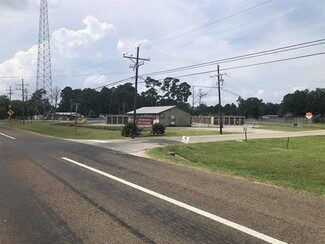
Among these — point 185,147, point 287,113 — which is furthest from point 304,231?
point 287,113

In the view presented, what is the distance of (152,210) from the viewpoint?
7555mm

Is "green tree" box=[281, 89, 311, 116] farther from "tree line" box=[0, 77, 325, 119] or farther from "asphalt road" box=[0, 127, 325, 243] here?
"asphalt road" box=[0, 127, 325, 243]

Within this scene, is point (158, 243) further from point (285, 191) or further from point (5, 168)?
point (5, 168)

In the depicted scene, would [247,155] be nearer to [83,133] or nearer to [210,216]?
[210,216]

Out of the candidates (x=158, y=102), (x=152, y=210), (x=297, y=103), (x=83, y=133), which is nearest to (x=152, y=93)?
(x=158, y=102)

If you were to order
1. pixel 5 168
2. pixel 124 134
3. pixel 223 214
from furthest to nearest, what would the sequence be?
1. pixel 124 134
2. pixel 5 168
3. pixel 223 214

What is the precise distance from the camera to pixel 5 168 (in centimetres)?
1442

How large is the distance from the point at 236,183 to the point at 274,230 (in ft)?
14.7

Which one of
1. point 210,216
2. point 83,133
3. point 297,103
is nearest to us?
→ point 210,216

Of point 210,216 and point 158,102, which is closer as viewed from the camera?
point 210,216

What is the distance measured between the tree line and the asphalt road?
452 feet

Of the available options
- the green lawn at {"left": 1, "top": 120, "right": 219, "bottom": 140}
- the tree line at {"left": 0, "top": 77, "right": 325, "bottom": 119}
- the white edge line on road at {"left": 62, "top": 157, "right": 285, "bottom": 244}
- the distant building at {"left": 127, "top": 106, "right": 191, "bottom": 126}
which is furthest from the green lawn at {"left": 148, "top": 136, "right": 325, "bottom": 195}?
the tree line at {"left": 0, "top": 77, "right": 325, "bottom": 119}

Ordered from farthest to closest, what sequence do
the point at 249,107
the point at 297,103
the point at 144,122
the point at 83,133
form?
the point at 249,107, the point at 297,103, the point at 83,133, the point at 144,122

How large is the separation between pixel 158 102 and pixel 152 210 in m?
162
